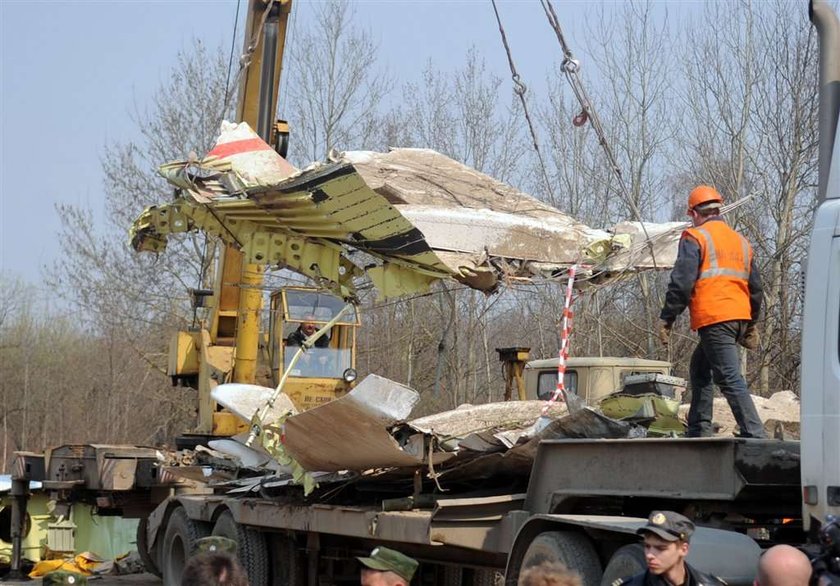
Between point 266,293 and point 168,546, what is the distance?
192 inches

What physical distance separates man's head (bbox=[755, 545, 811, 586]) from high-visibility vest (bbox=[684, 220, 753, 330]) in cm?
304

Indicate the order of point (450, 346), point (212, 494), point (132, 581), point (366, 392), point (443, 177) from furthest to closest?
Result: point (450, 346) < point (132, 581) < point (212, 494) < point (443, 177) < point (366, 392)

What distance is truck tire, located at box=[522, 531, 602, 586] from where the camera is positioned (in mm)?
6609

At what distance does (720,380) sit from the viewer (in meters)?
6.98

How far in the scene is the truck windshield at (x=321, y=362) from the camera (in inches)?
586

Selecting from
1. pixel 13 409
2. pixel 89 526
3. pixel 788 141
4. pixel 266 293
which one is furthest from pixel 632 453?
pixel 13 409

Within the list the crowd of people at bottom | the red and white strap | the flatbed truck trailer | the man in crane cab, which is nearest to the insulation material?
the flatbed truck trailer

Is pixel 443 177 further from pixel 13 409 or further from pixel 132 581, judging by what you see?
pixel 13 409

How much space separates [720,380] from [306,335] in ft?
28.4

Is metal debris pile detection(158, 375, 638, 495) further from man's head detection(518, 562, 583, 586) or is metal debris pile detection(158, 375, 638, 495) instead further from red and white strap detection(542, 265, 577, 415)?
man's head detection(518, 562, 583, 586)

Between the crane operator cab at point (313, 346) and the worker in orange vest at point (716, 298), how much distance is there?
310 inches

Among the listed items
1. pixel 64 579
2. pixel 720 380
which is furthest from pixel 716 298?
pixel 64 579

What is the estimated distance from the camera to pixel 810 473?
18.5 feet

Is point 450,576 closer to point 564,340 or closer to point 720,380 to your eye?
point 564,340
